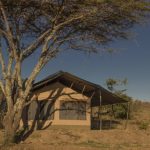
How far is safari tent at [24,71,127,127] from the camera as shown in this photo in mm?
29719

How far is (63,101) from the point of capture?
30.4 metres

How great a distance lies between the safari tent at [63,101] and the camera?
29.7 metres

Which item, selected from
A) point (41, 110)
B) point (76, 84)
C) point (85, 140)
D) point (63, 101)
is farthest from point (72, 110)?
point (85, 140)

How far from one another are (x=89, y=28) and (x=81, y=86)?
744 cm

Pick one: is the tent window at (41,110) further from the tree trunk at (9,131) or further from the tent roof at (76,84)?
the tree trunk at (9,131)

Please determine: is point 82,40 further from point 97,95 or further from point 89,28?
point 97,95

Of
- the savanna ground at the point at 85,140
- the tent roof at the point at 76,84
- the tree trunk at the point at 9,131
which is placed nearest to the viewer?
the savanna ground at the point at 85,140

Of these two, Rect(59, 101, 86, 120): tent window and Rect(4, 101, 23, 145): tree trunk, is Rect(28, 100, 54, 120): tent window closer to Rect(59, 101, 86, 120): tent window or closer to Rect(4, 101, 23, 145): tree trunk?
Rect(59, 101, 86, 120): tent window

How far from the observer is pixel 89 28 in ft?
79.4

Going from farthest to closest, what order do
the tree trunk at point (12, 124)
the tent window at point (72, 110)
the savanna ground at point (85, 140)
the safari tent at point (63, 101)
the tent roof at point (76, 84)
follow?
the tent window at point (72, 110)
the safari tent at point (63, 101)
the tent roof at point (76, 84)
the tree trunk at point (12, 124)
the savanna ground at point (85, 140)

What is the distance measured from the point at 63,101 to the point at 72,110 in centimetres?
108

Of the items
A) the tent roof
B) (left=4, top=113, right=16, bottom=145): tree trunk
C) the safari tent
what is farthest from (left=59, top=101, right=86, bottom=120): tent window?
(left=4, top=113, right=16, bottom=145): tree trunk

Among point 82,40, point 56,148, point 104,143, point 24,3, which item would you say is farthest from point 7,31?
point 104,143

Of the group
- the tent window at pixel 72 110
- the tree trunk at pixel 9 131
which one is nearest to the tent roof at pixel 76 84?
the tent window at pixel 72 110
